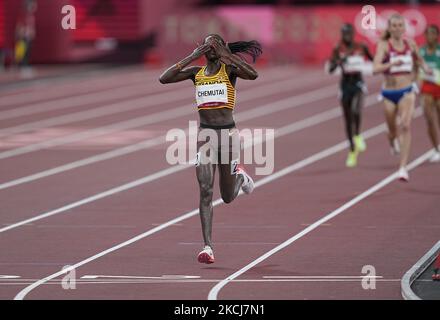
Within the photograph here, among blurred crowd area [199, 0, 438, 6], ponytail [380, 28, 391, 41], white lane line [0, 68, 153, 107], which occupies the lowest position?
white lane line [0, 68, 153, 107]

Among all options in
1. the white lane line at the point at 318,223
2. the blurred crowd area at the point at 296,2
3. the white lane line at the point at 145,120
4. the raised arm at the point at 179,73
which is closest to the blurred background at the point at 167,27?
the blurred crowd area at the point at 296,2

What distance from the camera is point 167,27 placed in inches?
1860

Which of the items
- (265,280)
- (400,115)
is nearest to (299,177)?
(400,115)

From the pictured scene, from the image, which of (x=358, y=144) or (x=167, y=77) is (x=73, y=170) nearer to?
(x=358, y=144)

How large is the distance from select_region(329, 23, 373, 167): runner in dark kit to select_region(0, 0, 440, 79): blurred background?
20489mm

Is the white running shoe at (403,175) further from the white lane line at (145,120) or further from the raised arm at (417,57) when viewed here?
the white lane line at (145,120)

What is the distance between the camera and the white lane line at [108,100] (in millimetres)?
30047

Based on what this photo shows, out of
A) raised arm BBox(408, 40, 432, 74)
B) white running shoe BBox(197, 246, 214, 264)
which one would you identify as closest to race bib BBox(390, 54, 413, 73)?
raised arm BBox(408, 40, 432, 74)

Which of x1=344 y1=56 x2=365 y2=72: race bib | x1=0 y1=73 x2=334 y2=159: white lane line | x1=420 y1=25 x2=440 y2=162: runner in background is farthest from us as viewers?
x1=0 y1=73 x2=334 y2=159: white lane line

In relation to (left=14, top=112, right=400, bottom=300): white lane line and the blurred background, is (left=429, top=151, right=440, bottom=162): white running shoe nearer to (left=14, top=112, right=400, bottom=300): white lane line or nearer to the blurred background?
(left=14, top=112, right=400, bottom=300): white lane line

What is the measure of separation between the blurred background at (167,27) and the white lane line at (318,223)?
21.0 meters

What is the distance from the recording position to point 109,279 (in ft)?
40.3

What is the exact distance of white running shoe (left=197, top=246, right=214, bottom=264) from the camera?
42.8ft
